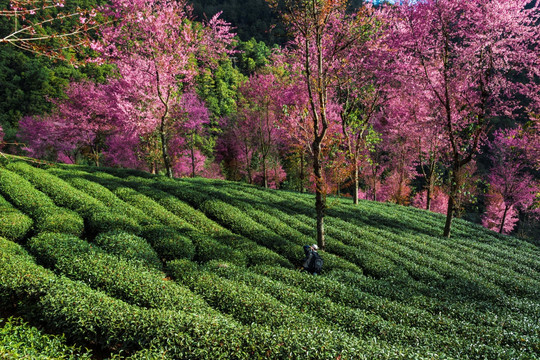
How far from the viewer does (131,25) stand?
19062mm

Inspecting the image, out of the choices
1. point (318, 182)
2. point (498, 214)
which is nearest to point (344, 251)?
point (318, 182)

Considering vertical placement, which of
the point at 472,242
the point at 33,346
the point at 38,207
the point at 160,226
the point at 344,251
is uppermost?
the point at 38,207

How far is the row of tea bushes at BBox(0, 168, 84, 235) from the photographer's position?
39.1ft

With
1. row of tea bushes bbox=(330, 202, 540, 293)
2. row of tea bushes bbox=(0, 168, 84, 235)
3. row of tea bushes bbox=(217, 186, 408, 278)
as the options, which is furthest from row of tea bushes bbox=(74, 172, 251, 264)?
row of tea bushes bbox=(330, 202, 540, 293)

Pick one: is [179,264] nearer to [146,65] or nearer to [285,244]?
[285,244]

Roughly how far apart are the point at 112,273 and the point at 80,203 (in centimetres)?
733

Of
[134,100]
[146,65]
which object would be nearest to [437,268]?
[146,65]

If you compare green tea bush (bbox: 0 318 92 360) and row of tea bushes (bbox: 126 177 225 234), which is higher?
row of tea bushes (bbox: 126 177 225 234)

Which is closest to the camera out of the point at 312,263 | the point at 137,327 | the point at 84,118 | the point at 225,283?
the point at 137,327

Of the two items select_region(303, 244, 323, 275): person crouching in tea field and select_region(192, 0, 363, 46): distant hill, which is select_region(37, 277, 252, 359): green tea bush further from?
select_region(192, 0, 363, 46): distant hill

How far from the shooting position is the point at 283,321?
7617 mm

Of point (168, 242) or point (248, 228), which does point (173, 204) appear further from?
point (248, 228)

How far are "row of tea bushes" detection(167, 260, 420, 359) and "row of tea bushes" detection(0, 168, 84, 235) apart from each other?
5.30m

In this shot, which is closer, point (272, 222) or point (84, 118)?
point (272, 222)
